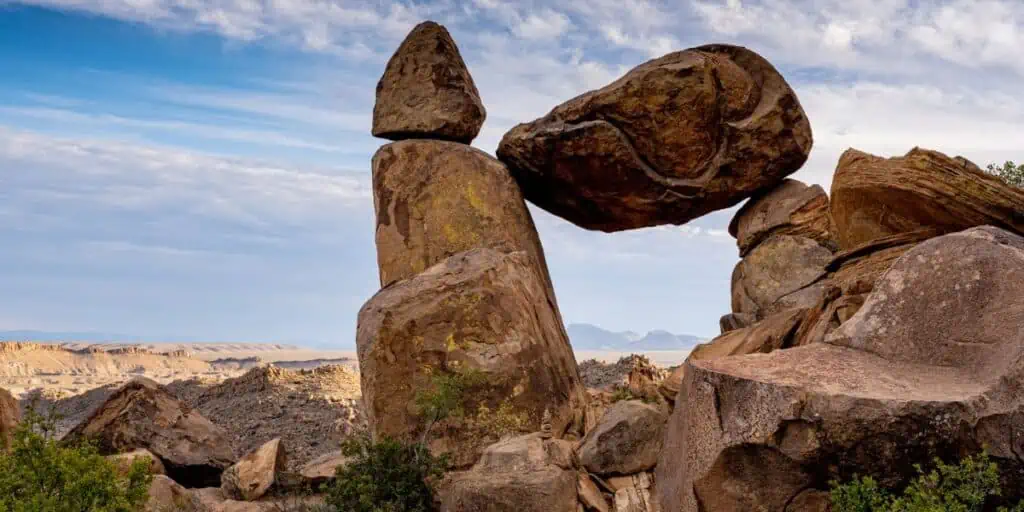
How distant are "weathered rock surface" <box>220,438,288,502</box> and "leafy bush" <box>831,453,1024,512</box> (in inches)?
363

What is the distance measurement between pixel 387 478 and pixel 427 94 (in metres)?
9.09

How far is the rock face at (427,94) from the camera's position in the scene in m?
19.3

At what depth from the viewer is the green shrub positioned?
1031 centimetres

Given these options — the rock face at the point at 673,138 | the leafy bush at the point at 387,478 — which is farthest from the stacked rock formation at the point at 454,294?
the rock face at the point at 673,138

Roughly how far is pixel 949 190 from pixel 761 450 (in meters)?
5.80

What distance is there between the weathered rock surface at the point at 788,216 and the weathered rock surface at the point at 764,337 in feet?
15.0

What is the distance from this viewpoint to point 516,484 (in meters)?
11.2

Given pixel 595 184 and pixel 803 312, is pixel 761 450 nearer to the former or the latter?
pixel 803 312

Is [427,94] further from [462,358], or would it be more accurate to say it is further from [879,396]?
[879,396]

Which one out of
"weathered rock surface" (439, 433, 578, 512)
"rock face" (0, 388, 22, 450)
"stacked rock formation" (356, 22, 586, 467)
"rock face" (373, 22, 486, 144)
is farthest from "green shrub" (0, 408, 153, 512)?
"rock face" (373, 22, 486, 144)

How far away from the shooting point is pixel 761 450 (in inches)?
377

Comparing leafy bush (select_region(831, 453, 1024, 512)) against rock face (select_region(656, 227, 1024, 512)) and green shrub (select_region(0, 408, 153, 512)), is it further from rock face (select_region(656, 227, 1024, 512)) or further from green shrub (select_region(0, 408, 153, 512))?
green shrub (select_region(0, 408, 153, 512))

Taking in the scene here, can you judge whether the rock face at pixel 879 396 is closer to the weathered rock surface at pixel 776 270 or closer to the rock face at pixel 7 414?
the weathered rock surface at pixel 776 270

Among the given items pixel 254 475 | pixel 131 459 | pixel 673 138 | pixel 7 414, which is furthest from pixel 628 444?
pixel 7 414
